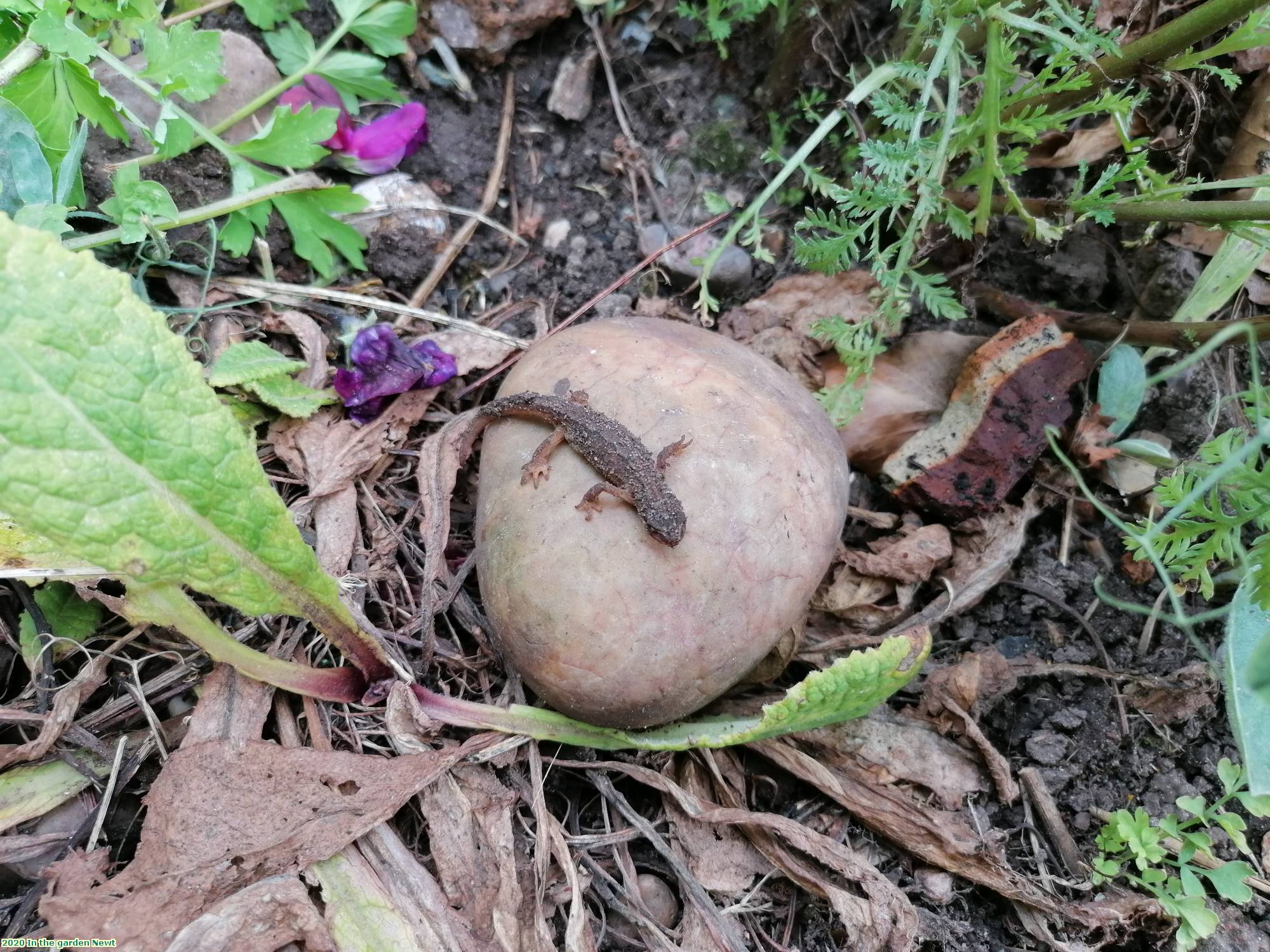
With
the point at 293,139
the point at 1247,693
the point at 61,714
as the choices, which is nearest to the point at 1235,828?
the point at 1247,693

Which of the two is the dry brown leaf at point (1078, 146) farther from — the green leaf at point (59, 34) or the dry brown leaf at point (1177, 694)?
the green leaf at point (59, 34)

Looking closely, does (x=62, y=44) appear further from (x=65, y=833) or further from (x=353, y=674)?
(x=65, y=833)

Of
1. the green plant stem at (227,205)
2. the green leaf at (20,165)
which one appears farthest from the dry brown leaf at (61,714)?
the green leaf at (20,165)

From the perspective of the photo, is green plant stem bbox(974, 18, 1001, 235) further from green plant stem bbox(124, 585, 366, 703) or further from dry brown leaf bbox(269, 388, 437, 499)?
green plant stem bbox(124, 585, 366, 703)

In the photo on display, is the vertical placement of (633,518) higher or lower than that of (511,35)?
lower

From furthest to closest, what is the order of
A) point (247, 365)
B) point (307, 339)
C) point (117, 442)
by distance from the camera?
point (307, 339) < point (247, 365) < point (117, 442)

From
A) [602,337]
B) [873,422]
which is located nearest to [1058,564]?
[873,422]

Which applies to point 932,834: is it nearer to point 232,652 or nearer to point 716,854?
point 716,854
